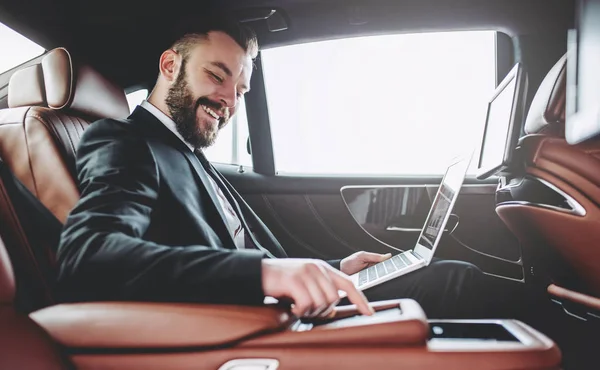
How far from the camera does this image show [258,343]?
644 mm

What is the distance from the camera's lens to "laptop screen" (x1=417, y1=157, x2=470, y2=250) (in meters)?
1.33

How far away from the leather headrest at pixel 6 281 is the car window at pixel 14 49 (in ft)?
2.90

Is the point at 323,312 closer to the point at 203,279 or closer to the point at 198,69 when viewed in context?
the point at 203,279

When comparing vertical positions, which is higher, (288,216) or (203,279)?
(203,279)

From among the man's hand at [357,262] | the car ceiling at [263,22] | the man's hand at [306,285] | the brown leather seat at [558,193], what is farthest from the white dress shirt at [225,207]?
the brown leather seat at [558,193]

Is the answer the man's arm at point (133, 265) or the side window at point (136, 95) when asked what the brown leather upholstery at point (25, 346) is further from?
the side window at point (136, 95)

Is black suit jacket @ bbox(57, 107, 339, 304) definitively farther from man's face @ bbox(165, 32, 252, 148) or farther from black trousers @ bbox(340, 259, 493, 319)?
black trousers @ bbox(340, 259, 493, 319)

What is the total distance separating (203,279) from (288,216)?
137 cm

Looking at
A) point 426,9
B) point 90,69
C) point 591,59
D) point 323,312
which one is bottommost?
point 323,312

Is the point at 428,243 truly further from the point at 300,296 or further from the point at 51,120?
the point at 51,120

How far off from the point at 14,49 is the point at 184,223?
2.95 feet

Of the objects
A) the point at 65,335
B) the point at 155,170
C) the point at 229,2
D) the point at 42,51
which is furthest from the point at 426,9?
the point at 65,335

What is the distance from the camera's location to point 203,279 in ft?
2.27

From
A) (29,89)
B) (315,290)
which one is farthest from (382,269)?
(29,89)
